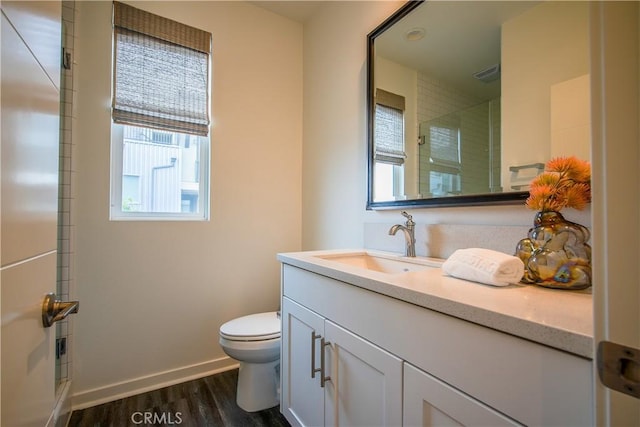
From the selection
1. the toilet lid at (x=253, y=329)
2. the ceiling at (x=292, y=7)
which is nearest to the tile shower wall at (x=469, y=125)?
the toilet lid at (x=253, y=329)

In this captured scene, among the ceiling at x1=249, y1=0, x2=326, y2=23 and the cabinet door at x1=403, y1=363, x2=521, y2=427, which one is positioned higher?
the ceiling at x1=249, y1=0, x2=326, y2=23

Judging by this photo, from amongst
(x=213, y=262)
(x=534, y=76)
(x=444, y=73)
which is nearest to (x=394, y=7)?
(x=444, y=73)

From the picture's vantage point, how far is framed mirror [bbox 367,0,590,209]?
957mm

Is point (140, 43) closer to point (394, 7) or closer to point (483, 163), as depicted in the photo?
point (394, 7)

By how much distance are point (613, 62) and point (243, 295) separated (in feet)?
6.92

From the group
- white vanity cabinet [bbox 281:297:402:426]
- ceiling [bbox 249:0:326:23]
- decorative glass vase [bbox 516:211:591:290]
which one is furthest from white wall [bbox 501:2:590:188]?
ceiling [bbox 249:0:326:23]

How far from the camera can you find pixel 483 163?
45.6 inches

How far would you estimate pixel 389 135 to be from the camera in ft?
5.27

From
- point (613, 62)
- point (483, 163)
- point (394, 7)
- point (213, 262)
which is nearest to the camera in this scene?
point (613, 62)

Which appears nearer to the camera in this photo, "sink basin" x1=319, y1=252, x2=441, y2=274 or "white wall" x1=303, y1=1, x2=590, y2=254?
"sink basin" x1=319, y1=252, x2=441, y2=274

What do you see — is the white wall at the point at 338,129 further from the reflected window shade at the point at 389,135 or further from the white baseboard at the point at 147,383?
the white baseboard at the point at 147,383

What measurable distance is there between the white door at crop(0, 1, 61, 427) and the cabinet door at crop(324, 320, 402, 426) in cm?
79

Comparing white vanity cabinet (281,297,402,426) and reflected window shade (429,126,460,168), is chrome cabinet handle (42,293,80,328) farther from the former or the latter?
reflected window shade (429,126,460,168)

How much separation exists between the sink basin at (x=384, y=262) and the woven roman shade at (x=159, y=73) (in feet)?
4.18
